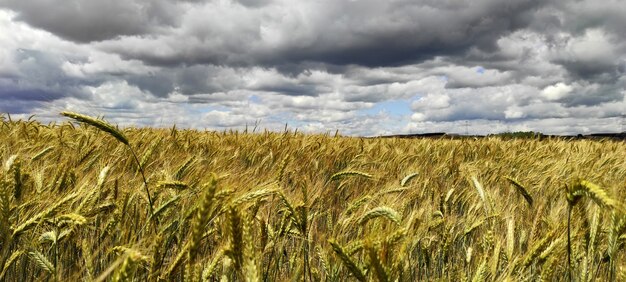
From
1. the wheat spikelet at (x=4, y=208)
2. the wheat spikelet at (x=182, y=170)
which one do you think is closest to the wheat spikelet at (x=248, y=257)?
the wheat spikelet at (x=4, y=208)

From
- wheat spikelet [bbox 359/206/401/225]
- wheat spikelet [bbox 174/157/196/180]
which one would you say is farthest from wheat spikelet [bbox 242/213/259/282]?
wheat spikelet [bbox 174/157/196/180]

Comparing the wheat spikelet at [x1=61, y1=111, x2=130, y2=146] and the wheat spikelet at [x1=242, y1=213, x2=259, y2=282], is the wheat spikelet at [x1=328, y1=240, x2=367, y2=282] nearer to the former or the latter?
the wheat spikelet at [x1=242, y1=213, x2=259, y2=282]

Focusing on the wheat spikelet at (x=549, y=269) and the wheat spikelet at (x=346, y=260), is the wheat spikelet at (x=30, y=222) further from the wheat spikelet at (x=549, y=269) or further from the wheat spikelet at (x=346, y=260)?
the wheat spikelet at (x=549, y=269)

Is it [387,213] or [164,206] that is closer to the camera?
[387,213]

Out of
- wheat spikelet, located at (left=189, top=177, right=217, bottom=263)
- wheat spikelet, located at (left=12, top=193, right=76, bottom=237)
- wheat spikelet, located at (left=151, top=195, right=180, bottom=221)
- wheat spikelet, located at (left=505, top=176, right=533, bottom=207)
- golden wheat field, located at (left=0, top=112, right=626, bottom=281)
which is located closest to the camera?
wheat spikelet, located at (left=189, top=177, right=217, bottom=263)

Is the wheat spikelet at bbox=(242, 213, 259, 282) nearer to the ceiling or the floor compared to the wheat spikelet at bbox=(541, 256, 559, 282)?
nearer to the ceiling

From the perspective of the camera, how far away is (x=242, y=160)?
18.0 feet

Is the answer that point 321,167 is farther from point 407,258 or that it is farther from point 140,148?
point 407,258

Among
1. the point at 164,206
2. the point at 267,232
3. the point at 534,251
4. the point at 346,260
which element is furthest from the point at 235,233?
the point at 534,251

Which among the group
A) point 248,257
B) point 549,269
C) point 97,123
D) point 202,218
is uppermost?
point 97,123

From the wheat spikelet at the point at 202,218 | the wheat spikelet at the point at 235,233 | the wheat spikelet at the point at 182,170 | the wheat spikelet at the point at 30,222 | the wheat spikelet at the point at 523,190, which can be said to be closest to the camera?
the wheat spikelet at the point at 202,218

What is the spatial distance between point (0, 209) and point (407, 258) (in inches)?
53.1

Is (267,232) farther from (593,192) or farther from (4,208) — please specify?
(593,192)

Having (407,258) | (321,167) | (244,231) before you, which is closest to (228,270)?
(244,231)
